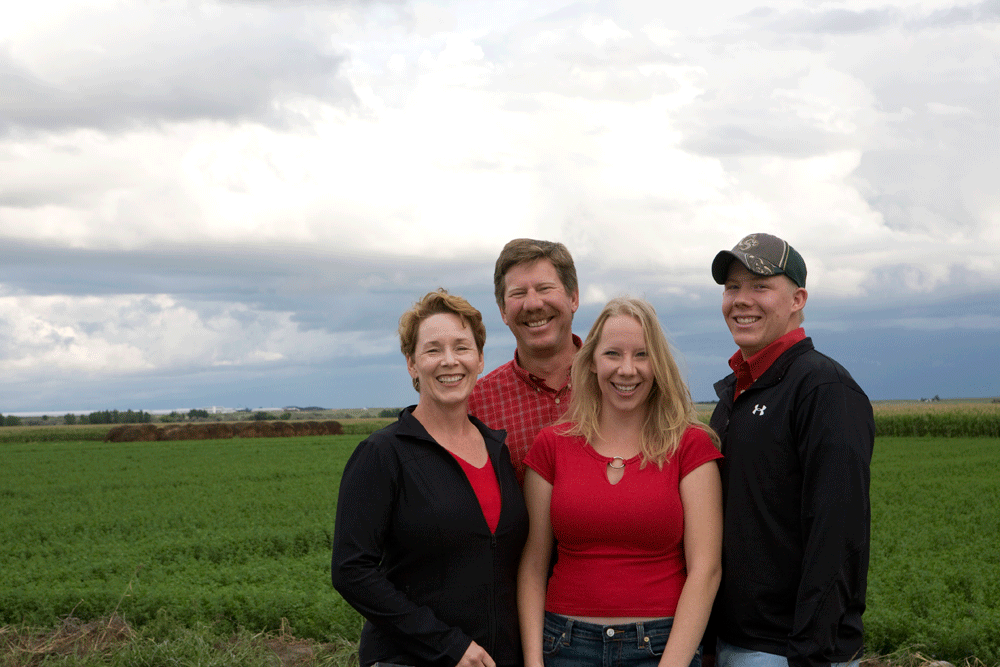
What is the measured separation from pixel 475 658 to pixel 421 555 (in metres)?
0.50

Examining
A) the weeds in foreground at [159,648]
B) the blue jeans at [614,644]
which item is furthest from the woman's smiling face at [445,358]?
the weeds in foreground at [159,648]

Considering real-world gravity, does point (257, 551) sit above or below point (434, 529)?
below

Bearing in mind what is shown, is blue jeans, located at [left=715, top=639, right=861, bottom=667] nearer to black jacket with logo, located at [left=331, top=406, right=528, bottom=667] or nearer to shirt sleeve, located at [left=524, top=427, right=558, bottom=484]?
black jacket with logo, located at [left=331, top=406, right=528, bottom=667]

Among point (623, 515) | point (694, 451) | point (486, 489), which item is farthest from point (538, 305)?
point (623, 515)

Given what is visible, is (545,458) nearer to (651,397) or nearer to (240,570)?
(651,397)

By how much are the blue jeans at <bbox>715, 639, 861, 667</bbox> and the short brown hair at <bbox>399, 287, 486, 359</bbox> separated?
175 cm

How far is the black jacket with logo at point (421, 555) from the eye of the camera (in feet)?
11.2

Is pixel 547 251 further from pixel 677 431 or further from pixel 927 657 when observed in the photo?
pixel 927 657

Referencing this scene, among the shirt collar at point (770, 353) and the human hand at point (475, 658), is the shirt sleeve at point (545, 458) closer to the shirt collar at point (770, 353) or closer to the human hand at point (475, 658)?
the human hand at point (475, 658)

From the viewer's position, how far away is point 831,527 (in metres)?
3.10

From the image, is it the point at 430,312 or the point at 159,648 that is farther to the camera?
the point at 159,648

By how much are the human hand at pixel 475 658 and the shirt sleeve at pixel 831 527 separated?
1261mm

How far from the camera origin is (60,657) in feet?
26.9

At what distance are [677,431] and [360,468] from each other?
55.9 inches
